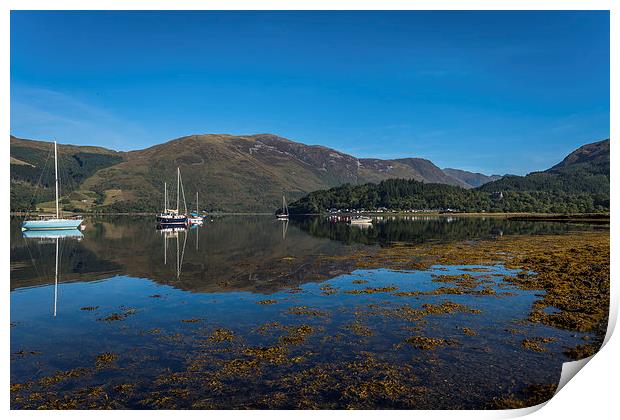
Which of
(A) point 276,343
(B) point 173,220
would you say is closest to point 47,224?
(B) point 173,220

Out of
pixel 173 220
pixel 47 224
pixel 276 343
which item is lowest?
pixel 276 343

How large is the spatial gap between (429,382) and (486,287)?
16.6 metres

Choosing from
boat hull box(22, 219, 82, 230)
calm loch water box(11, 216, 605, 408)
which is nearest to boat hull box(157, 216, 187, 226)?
boat hull box(22, 219, 82, 230)

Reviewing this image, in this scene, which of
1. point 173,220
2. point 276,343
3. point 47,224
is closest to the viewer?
point 276,343

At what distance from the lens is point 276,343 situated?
17.0 m

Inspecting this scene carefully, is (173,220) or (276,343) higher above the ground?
(173,220)

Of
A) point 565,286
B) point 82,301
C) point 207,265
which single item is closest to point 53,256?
point 207,265

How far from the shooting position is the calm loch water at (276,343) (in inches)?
495

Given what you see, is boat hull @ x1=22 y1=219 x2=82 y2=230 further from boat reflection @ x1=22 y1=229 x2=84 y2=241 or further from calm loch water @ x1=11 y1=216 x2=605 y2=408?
calm loch water @ x1=11 y1=216 x2=605 y2=408

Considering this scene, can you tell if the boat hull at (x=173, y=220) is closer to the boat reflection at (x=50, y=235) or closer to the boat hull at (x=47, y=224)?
the boat reflection at (x=50, y=235)

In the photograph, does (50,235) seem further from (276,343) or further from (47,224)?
(276,343)

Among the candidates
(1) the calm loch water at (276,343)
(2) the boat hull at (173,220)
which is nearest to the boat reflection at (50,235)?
(2) the boat hull at (173,220)

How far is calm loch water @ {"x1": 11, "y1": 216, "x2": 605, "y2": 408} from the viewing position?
12562mm
